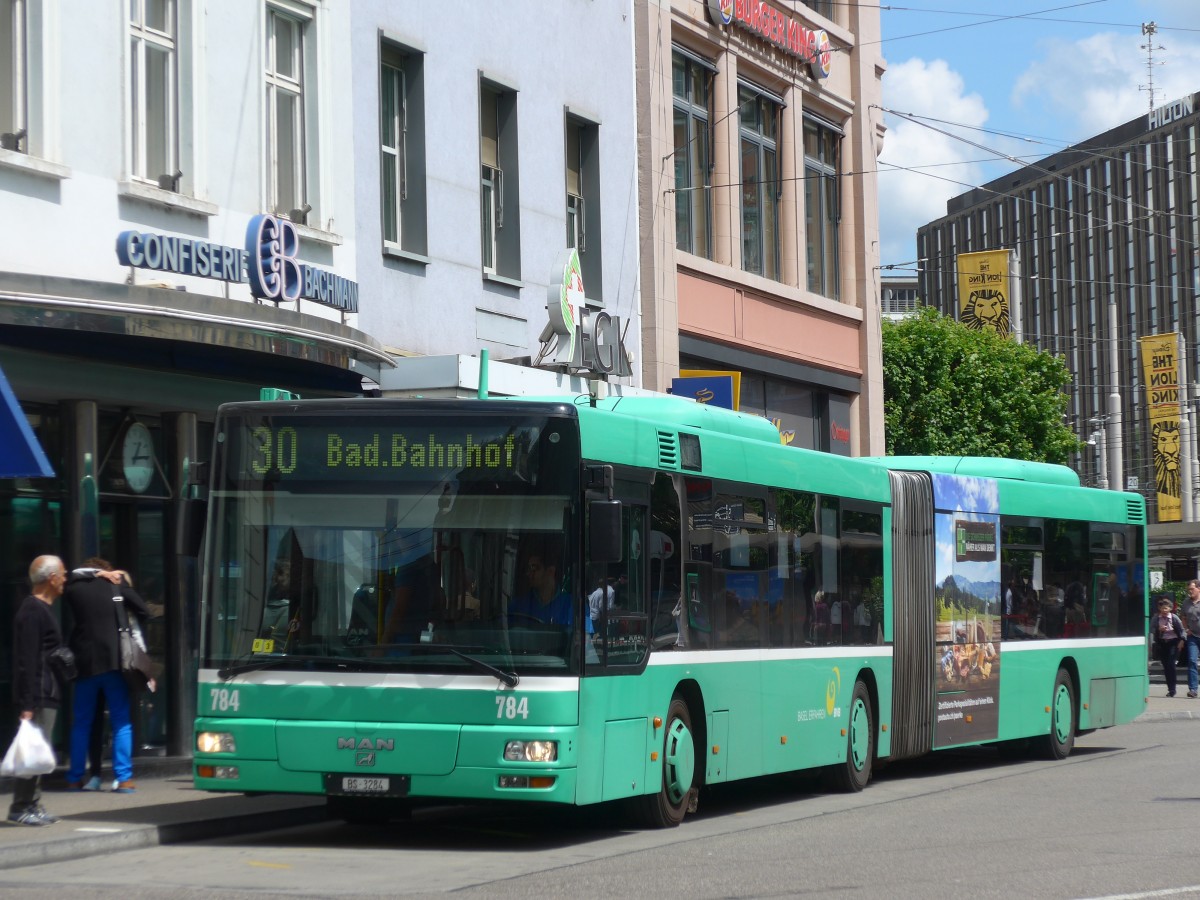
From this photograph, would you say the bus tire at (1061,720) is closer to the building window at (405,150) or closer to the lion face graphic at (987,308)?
the building window at (405,150)

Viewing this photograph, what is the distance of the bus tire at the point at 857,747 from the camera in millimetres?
15742

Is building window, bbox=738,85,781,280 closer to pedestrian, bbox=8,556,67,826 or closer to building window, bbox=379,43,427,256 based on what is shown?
building window, bbox=379,43,427,256

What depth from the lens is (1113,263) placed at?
382ft

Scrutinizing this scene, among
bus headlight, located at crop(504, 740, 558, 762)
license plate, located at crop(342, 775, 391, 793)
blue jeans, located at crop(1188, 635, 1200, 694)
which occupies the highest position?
bus headlight, located at crop(504, 740, 558, 762)

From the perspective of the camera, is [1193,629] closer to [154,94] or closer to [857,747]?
[857,747]

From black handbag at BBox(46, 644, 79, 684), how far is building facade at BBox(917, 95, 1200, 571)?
3495 inches

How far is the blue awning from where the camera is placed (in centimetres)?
986

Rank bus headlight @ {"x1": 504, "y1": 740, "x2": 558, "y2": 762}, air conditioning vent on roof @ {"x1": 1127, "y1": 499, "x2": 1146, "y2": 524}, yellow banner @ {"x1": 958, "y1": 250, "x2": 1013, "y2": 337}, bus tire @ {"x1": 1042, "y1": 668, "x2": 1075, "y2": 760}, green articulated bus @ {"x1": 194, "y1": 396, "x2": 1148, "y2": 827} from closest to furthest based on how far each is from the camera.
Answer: bus headlight @ {"x1": 504, "y1": 740, "x2": 558, "y2": 762} < green articulated bus @ {"x1": 194, "y1": 396, "x2": 1148, "y2": 827} < bus tire @ {"x1": 1042, "y1": 668, "x2": 1075, "y2": 760} < air conditioning vent on roof @ {"x1": 1127, "y1": 499, "x2": 1146, "y2": 524} < yellow banner @ {"x1": 958, "y1": 250, "x2": 1013, "y2": 337}

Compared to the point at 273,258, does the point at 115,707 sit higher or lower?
lower

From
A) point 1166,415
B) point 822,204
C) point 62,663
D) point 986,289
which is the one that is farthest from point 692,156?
point 1166,415

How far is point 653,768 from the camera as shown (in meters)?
12.1

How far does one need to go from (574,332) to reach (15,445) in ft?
39.7

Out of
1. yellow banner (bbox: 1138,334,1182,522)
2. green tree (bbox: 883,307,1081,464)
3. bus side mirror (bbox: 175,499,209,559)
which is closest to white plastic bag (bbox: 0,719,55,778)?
bus side mirror (bbox: 175,499,209,559)

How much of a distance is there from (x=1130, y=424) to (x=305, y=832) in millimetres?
106482
